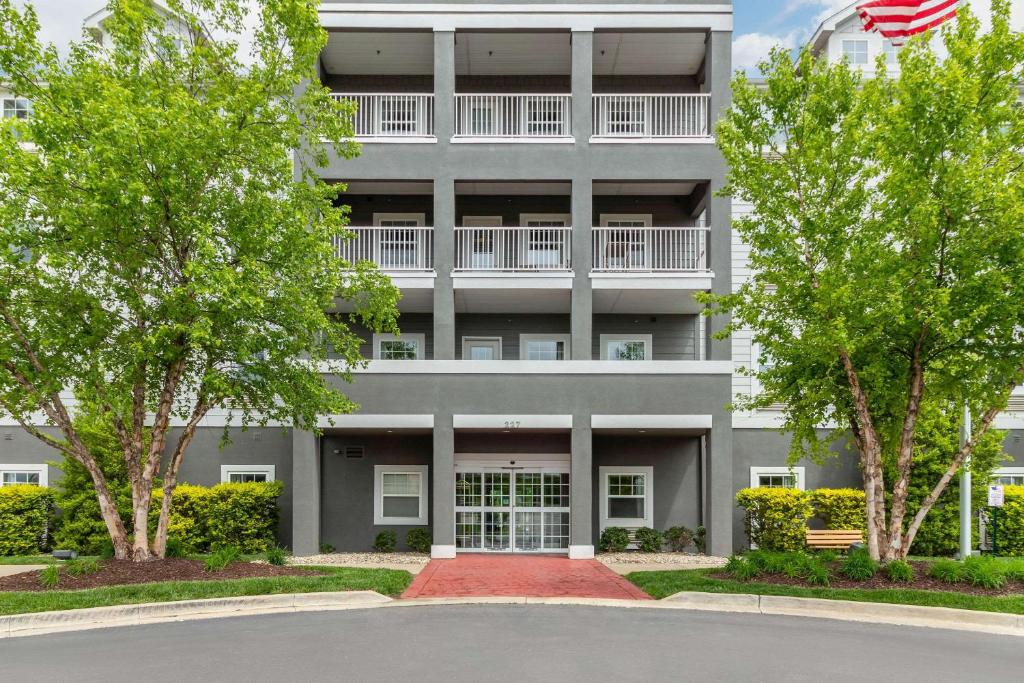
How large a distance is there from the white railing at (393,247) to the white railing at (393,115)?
8.06ft

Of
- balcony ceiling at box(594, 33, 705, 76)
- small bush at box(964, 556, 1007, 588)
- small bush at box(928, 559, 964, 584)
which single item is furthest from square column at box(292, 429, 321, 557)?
small bush at box(964, 556, 1007, 588)

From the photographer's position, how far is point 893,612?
11305 mm

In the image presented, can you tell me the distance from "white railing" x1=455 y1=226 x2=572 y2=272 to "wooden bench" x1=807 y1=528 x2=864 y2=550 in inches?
344

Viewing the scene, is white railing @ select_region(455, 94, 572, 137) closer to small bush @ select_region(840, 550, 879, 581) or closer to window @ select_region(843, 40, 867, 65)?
window @ select_region(843, 40, 867, 65)

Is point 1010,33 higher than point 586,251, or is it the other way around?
point 1010,33

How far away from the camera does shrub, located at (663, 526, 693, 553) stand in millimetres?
19078

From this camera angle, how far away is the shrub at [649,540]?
19.0 metres

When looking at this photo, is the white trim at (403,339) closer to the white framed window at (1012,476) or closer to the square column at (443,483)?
the square column at (443,483)

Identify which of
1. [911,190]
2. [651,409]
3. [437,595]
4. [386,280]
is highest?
[911,190]

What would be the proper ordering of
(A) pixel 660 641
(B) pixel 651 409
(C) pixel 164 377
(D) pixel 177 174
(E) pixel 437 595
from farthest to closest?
(B) pixel 651 409, (C) pixel 164 377, (E) pixel 437 595, (D) pixel 177 174, (A) pixel 660 641

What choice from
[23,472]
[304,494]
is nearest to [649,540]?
[304,494]

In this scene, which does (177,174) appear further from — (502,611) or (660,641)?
(660,641)

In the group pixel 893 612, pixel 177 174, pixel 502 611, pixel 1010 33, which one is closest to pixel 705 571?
pixel 893 612

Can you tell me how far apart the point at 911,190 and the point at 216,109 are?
1088 centimetres
